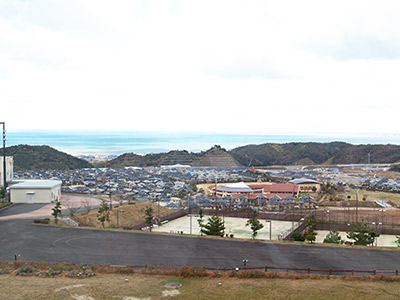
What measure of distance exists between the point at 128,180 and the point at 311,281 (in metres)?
24.0

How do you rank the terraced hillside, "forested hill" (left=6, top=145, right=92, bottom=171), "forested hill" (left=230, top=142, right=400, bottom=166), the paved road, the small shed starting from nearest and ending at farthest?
1. the paved road
2. the small shed
3. "forested hill" (left=6, top=145, right=92, bottom=171)
4. the terraced hillside
5. "forested hill" (left=230, top=142, right=400, bottom=166)

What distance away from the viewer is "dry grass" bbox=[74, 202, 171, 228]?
13508 mm

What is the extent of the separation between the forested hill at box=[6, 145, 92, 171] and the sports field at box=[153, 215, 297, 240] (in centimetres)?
2826

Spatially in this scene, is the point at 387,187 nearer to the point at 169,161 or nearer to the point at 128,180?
the point at 128,180

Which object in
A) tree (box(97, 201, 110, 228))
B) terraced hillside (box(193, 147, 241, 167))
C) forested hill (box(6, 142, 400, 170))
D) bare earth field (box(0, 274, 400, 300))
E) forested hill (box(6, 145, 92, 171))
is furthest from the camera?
terraced hillside (box(193, 147, 241, 167))

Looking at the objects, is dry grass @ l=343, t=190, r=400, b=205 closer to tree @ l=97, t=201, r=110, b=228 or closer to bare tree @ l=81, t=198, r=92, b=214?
tree @ l=97, t=201, r=110, b=228

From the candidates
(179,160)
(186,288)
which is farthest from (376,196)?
(179,160)

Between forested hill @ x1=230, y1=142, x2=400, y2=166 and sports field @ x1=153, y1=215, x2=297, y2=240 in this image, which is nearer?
sports field @ x1=153, y1=215, x2=297, y2=240

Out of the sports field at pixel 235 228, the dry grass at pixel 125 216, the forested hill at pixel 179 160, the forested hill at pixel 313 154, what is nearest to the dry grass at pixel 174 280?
the dry grass at pixel 125 216

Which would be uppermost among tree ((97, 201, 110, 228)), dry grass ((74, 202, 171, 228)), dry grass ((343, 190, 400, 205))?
tree ((97, 201, 110, 228))

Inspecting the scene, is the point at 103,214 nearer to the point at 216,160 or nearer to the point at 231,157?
the point at 216,160

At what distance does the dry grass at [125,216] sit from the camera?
44.3 feet

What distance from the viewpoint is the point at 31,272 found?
287 inches

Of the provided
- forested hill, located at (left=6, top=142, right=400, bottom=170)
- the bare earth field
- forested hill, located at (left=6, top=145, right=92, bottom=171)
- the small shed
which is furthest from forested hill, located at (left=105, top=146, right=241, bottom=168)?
the bare earth field
